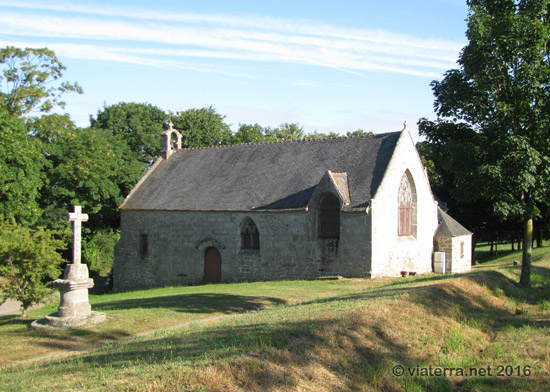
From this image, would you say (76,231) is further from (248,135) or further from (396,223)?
(248,135)

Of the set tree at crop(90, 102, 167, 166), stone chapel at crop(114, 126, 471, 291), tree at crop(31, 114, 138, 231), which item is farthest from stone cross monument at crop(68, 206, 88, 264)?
tree at crop(90, 102, 167, 166)

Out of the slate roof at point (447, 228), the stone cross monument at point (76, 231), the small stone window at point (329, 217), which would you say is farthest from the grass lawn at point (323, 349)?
the slate roof at point (447, 228)

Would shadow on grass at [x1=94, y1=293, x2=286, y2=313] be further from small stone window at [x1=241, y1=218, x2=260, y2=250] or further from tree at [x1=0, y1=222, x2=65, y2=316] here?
small stone window at [x1=241, y1=218, x2=260, y2=250]

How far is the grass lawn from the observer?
747cm

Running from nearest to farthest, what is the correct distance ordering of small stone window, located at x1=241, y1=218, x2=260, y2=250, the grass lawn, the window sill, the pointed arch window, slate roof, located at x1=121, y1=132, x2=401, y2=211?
the grass lawn
slate roof, located at x1=121, y1=132, x2=401, y2=211
the pointed arch window
the window sill
small stone window, located at x1=241, y1=218, x2=260, y2=250

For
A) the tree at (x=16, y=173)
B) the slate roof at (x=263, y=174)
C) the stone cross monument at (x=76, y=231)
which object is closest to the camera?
the stone cross monument at (x=76, y=231)

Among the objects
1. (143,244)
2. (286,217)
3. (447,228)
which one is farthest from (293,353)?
(143,244)

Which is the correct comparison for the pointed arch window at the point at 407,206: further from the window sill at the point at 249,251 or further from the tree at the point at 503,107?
the tree at the point at 503,107

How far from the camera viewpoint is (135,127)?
42250mm

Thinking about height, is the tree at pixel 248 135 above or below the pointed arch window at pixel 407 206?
→ above

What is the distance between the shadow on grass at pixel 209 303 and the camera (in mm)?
16675

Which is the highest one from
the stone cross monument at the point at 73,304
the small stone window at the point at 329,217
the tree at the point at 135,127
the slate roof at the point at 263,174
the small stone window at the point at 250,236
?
the tree at the point at 135,127

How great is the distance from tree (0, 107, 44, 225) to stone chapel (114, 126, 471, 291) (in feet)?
18.3

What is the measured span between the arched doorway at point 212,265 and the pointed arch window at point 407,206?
32.4ft
